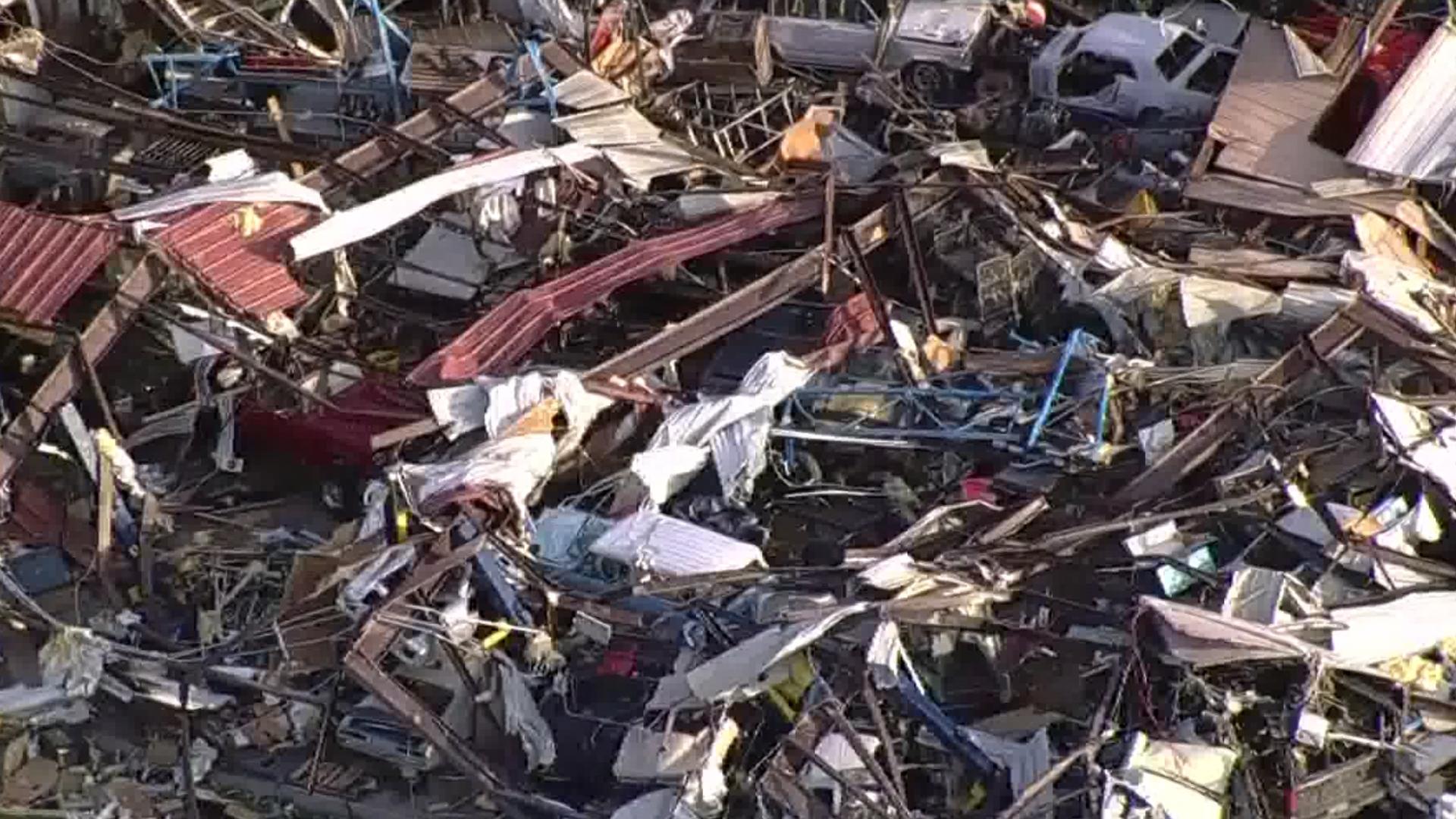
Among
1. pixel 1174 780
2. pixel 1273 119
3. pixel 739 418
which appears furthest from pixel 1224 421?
pixel 1273 119

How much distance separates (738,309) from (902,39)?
4.42 m

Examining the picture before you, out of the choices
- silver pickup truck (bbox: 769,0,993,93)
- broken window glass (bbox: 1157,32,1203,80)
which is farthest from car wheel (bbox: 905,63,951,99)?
broken window glass (bbox: 1157,32,1203,80)

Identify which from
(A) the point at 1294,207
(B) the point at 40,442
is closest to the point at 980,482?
(A) the point at 1294,207

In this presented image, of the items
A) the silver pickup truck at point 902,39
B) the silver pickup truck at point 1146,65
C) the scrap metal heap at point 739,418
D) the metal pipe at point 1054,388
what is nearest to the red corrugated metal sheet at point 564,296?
the scrap metal heap at point 739,418

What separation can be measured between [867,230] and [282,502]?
5.04m

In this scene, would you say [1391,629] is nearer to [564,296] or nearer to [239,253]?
[564,296]

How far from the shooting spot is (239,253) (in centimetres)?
1702

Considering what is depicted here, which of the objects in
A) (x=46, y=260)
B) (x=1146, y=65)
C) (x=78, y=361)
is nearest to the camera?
(x=78, y=361)

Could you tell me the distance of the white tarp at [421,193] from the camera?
1700 centimetres

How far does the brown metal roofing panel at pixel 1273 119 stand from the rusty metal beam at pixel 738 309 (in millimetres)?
2918

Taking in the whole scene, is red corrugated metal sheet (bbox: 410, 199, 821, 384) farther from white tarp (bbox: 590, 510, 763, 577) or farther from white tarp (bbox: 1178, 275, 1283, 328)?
white tarp (bbox: 1178, 275, 1283, 328)

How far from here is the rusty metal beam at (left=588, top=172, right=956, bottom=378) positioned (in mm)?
16234

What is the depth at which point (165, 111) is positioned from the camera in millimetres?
19328

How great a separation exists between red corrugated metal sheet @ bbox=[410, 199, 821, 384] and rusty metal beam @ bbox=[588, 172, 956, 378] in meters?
0.49
